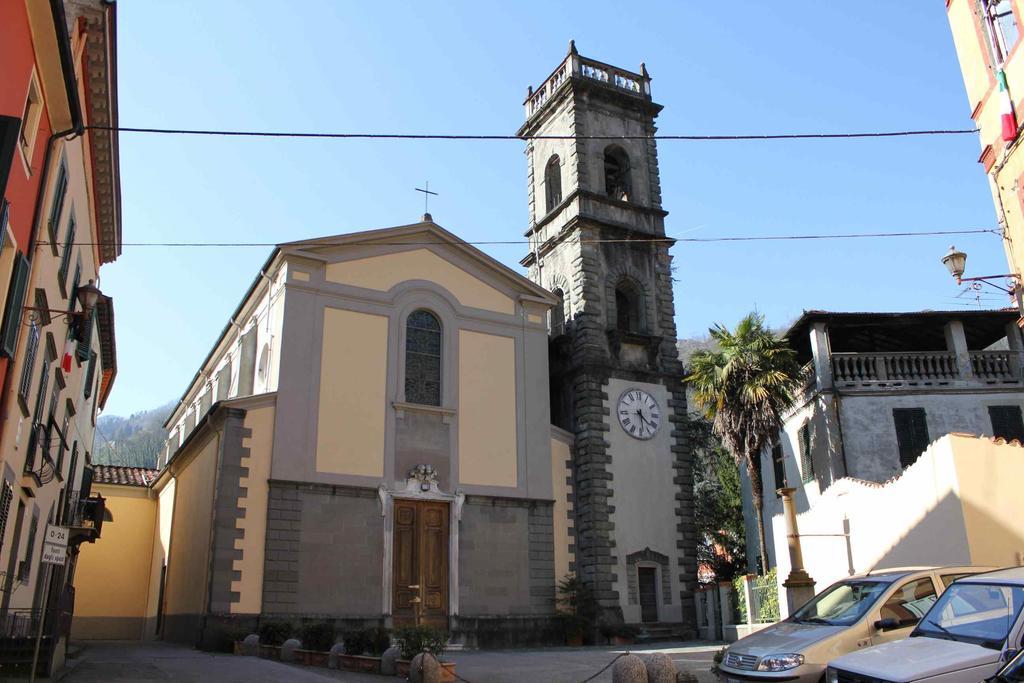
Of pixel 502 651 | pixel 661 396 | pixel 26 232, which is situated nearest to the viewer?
pixel 26 232

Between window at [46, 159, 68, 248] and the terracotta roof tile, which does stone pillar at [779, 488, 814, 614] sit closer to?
window at [46, 159, 68, 248]

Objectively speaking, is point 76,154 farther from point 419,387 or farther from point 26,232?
point 419,387

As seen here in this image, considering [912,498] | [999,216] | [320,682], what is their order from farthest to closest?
[912,498], [999,216], [320,682]

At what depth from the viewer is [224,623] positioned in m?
19.0

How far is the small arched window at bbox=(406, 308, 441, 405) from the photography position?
76.4 ft

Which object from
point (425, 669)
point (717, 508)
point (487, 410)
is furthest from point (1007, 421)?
point (425, 669)

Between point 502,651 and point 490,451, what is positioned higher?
point 490,451

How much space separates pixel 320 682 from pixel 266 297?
13555mm

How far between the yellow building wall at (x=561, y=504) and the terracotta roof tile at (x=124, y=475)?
52.7 ft

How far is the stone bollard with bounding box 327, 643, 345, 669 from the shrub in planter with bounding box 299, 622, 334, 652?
1.72m

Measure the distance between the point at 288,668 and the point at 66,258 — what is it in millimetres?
8310

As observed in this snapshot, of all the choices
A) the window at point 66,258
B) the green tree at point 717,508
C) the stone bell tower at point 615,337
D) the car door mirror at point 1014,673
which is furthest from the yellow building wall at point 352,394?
the green tree at point 717,508

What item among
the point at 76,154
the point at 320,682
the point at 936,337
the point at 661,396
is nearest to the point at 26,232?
the point at 76,154

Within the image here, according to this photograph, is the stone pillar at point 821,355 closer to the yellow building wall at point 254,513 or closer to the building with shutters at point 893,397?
the building with shutters at point 893,397
